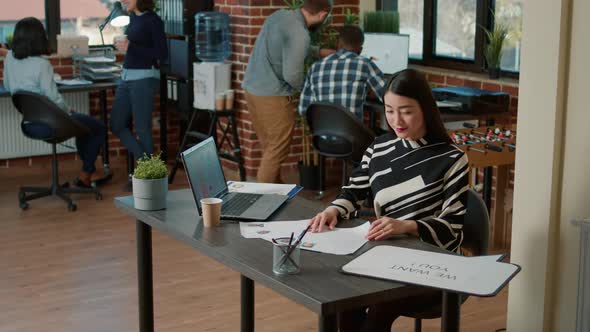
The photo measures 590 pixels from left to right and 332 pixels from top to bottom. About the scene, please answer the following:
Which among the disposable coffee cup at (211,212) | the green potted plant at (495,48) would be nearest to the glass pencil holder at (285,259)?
the disposable coffee cup at (211,212)

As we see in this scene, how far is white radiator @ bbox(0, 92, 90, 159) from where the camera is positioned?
6.82m

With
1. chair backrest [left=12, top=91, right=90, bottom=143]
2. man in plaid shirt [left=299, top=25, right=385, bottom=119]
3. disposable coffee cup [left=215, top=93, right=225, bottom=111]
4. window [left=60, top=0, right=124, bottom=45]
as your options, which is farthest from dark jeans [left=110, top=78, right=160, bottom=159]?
man in plaid shirt [left=299, top=25, right=385, bottom=119]

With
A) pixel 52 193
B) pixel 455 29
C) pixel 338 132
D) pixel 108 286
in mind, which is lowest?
pixel 108 286

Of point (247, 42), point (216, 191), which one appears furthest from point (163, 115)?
point (216, 191)

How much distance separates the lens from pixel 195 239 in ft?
8.90

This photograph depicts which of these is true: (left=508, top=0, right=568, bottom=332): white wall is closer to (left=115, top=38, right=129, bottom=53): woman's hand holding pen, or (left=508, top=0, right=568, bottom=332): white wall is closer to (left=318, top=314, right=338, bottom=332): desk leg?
(left=318, top=314, right=338, bottom=332): desk leg

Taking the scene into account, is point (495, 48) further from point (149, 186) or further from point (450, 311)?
point (450, 311)

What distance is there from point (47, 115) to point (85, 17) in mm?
1656

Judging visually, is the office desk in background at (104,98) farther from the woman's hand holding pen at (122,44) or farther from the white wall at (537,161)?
the white wall at (537,161)

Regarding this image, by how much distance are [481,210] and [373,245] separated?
56cm

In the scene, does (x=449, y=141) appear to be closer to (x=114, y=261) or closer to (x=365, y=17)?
(x=114, y=261)

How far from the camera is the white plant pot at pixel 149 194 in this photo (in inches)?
118

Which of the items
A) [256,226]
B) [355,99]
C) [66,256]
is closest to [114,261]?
[66,256]

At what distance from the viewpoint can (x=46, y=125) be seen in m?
5.92
